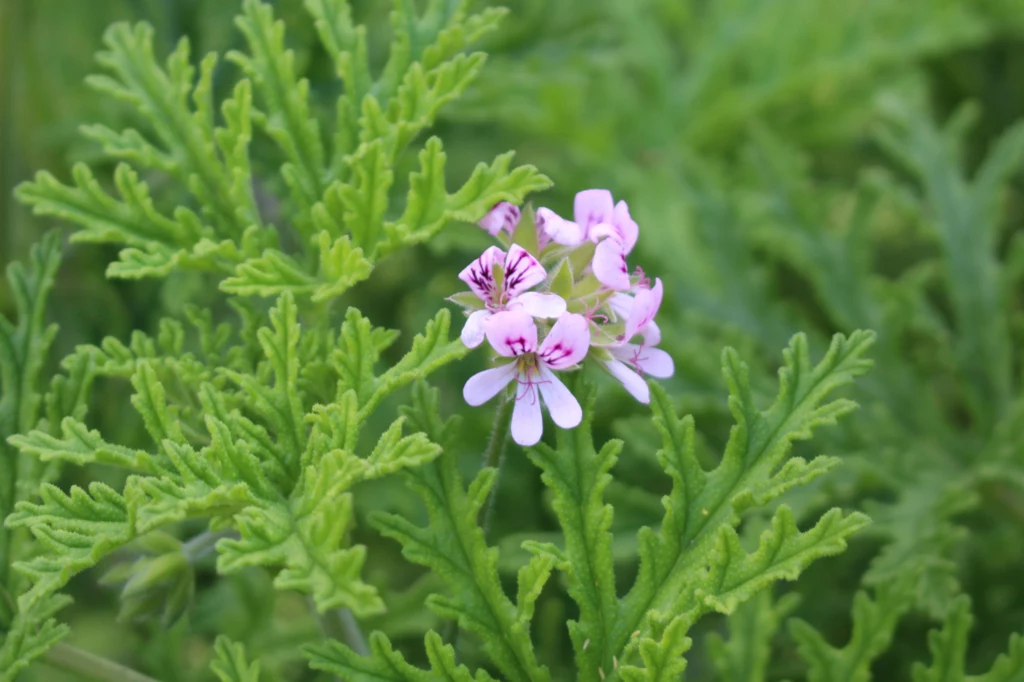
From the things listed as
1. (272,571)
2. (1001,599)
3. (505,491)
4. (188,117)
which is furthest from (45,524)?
(1001,599)

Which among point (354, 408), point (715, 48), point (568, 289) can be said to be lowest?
point (354, 408)

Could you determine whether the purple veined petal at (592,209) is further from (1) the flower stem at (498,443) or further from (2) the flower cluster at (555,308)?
(1) the flower stem at (498,443)

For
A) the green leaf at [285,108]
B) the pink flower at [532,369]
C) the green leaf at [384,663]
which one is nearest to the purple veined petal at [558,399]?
the pink flower at [532,369]

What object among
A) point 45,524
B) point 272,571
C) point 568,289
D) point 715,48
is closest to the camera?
point 45,524

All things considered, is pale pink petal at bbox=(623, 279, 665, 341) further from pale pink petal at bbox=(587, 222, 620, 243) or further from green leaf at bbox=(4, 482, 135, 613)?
green leaf at bbox=(4, 482, 135, 613)

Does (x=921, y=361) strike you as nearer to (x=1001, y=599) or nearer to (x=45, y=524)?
(x=1001, y=599)

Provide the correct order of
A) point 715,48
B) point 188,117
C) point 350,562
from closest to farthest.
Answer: point 350,562, point 188,117, point 715,48

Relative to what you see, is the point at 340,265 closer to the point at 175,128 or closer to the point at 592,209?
the point at 592,209
